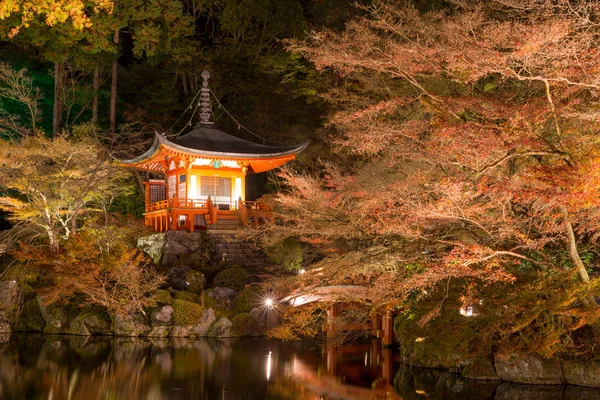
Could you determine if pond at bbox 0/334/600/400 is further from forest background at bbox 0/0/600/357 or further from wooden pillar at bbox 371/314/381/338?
forest background at bbox 0/0/600/357

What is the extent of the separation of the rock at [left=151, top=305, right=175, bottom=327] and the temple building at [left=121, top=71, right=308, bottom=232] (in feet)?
17.0

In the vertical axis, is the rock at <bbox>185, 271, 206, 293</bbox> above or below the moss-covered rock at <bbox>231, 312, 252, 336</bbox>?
above

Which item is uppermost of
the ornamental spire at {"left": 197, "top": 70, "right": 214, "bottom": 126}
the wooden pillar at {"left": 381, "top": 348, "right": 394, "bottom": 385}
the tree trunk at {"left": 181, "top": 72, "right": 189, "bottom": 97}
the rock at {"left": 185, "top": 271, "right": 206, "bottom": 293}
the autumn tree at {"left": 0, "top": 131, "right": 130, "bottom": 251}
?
the tree trunk at {"left": 181, "top": 72, "right": 189, "bottom": 97}

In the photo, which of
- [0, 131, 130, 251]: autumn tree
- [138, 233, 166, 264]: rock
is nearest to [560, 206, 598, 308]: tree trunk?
[0, 131, 130, 251]: autumn tree

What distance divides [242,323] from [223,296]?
91 cm

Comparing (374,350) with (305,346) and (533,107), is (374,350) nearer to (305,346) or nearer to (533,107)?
(305,346)

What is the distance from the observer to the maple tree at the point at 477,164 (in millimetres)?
9164

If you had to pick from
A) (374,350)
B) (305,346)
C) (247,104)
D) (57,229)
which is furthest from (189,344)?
(247,104)

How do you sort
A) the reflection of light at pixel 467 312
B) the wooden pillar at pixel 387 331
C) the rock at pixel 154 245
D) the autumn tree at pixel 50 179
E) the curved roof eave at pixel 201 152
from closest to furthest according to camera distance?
the reflection of light at pixel 467 312, the wooden pillar at pixel 387 331, the autumn tree at pixel 50 179, the rock at pixel 154 245, the curved roof eave at pixel 201 152

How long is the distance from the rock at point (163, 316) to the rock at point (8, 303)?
374 centimetres

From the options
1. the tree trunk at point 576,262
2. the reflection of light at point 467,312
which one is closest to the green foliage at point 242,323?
the reflection of light at point 467,312

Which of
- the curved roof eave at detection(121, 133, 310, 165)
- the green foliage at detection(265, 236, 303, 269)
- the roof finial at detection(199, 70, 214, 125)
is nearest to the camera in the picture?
the green foliage at detection(265, 236, 303, 269)

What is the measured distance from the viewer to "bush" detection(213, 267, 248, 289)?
674 inches

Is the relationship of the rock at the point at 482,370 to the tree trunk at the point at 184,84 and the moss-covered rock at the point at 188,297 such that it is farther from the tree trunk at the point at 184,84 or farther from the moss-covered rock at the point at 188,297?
the tree trunk at the point at 184,84
